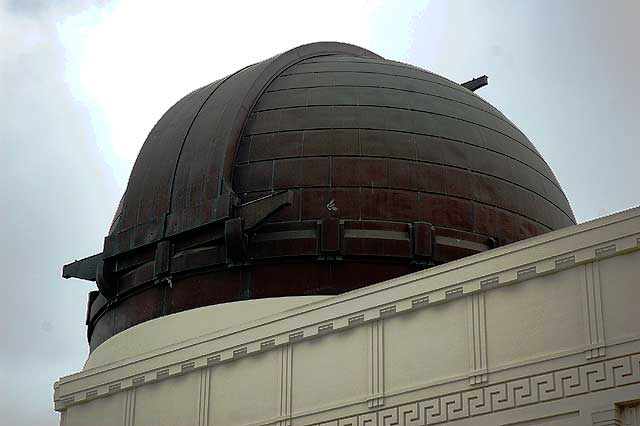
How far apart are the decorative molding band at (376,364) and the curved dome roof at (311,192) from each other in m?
4.55

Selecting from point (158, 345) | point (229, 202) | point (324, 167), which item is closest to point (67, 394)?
point (158, 345)

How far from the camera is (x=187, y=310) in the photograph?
26.7 m

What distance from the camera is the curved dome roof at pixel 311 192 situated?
85.9ft

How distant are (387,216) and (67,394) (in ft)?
23.3

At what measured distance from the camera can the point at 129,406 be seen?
24859 mm

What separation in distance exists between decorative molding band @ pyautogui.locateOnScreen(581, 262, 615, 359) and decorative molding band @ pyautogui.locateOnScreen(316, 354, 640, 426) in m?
0.22

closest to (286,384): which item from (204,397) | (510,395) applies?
(204,397)

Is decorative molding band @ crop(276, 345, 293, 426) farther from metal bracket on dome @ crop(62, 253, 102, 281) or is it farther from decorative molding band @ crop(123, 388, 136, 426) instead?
metal bracket on dome @ crop(62, 253, 102, 281)

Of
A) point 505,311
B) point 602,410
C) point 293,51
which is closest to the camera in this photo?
point 602,410

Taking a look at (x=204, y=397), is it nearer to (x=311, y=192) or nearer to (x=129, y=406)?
(x=129, y=406)

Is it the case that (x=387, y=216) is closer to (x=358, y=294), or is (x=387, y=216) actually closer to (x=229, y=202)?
(x=229, y=202)

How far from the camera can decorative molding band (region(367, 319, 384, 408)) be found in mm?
20797

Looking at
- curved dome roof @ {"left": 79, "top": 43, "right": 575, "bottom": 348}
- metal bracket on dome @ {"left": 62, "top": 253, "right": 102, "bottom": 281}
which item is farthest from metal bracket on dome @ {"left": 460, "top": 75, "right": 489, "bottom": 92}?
metal bracket on dome @ {"left": 62, "top": 253, "right": 102, "bottom": 281}

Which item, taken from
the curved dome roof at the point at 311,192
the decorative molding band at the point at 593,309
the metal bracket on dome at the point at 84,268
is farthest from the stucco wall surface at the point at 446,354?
the metal bracket on dome at the point at 84,268
